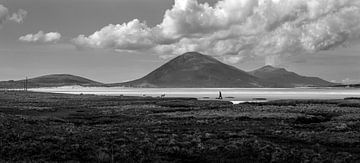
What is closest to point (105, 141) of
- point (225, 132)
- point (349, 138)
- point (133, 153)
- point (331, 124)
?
point (133, 153)

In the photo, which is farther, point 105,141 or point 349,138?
point 349,138

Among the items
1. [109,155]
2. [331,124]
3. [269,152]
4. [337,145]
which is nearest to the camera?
[109,155]

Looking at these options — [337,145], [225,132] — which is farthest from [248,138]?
[337,145]

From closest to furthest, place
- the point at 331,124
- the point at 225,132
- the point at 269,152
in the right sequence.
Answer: the point at 269,152 < the point at 225,132 < the point at 331,124

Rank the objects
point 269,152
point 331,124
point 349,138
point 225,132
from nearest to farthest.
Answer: point 269,152
point 349,138
point 225,132
point 331,124

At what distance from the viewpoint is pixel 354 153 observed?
26.9 metres

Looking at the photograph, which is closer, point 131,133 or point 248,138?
point 248,138

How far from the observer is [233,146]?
28.1 m

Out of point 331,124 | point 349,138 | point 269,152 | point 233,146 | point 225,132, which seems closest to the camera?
point 269,152

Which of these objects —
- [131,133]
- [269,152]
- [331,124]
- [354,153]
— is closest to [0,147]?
[131,133]

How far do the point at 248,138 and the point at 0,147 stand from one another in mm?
16890

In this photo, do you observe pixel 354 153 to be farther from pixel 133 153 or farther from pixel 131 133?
pixel 131 133

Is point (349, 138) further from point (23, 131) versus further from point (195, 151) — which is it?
point (23, 131)

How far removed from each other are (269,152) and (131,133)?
12.3m
